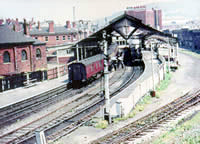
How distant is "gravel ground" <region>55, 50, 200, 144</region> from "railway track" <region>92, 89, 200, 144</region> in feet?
2.89

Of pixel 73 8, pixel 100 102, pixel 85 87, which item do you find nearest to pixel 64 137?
Result: pixel 100 102

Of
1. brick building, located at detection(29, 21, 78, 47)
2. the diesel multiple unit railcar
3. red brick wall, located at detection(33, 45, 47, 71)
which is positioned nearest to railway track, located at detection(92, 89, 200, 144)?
the diesel multiple unit railcar

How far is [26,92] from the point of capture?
92.5 ft

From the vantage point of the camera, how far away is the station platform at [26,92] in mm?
25097

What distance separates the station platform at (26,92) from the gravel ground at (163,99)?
413 inches

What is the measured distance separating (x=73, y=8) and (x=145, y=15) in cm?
4650

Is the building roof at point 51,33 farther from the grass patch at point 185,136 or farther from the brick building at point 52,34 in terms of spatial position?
the grass patch at point 185,136

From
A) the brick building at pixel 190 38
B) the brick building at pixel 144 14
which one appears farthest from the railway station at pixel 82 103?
the brick building at pixel 144 14

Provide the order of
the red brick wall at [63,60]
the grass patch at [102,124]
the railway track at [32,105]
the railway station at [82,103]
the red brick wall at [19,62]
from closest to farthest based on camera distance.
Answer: the railway station at [82,103] → the grass patch at [102,124] → the railway track at [32,105] → the red brick wall at [19,62] → the red brick wall at [63,60]

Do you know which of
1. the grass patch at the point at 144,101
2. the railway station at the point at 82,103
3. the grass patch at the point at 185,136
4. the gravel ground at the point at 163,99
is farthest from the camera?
the grass patch at the point at 144,101

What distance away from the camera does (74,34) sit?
65.2 m

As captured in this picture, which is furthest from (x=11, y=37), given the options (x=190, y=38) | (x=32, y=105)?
(x=190, y=38)

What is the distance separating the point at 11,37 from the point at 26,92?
11.7 m

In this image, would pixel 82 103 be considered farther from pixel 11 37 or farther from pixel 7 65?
pixel 11 37
